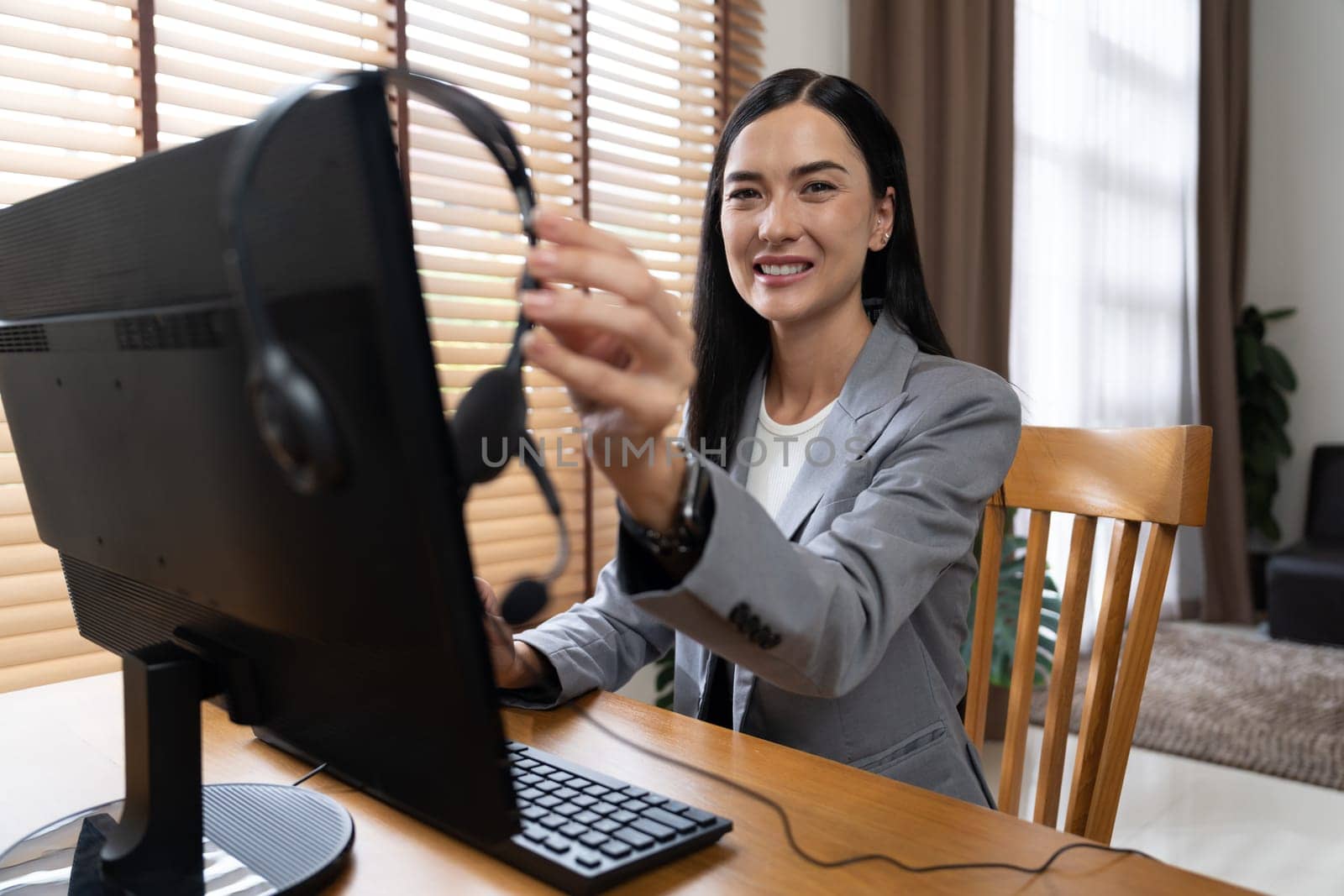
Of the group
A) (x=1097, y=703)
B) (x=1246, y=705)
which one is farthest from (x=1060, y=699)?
(x=1246, y=705)

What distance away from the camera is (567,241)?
498 millimetres

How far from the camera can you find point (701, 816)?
70 centimetres

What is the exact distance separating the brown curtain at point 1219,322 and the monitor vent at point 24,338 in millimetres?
4984

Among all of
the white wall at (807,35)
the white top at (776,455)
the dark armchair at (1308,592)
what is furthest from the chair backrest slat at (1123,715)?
the dark armchair at (1308,592)

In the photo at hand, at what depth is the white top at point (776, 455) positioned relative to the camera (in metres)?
1.31

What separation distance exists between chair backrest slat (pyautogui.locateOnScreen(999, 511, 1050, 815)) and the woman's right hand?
0.52 metres

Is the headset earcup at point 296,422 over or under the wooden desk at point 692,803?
over

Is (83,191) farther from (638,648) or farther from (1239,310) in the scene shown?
(1239,310)

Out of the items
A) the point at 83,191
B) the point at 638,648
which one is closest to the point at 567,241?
the point at 83,191

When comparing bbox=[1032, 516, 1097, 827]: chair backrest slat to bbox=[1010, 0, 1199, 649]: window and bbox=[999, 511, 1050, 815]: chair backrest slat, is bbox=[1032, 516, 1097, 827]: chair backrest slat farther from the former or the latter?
bbox=[1010, 0, 1199, 649]: window

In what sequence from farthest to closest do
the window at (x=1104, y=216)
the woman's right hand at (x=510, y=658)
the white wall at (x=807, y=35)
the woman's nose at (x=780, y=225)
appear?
the window at (x=1104, y=216), the white wall at (x=807, y=35), the woman's nose at (x=780, y=225), the woman's right hand at (x=510, y=658)

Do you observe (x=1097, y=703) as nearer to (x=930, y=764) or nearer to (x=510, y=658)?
(x=930, y=764)

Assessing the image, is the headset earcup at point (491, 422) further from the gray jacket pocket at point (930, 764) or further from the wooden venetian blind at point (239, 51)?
the wooden venetian blind at point (239, 51)

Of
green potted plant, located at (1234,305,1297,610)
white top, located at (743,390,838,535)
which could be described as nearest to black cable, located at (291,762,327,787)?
white top, located at (743,390,838,535)
